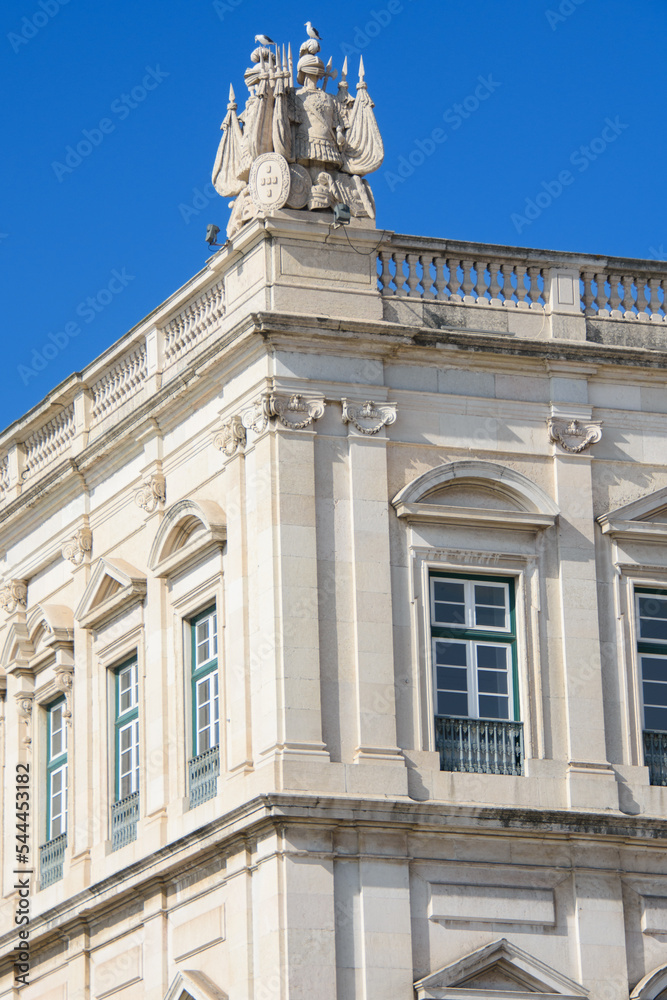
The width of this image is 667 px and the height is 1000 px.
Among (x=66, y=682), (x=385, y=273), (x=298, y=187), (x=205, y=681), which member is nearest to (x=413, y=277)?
(x=385, y=273)

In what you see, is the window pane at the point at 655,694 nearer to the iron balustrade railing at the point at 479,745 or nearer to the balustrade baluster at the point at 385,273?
the iron balustrade railing at the point at 479,745

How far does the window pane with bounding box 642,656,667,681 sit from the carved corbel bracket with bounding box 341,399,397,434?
3.82m

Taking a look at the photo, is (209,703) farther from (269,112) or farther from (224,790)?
(269,112)

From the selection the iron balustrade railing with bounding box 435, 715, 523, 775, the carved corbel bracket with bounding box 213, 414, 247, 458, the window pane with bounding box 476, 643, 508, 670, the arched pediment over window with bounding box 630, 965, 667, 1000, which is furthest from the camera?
the carved corbel bracket with bounding box 213, 414, 247, 458

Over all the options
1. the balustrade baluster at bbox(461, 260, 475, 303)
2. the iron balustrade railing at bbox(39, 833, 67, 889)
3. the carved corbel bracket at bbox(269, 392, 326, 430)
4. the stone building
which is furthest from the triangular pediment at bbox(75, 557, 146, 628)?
the balustrade baluster at bbox(461, 260, 475, 303)

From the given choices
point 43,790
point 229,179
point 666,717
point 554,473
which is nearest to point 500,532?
point 554,473

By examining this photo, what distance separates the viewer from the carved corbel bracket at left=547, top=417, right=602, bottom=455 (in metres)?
28.1

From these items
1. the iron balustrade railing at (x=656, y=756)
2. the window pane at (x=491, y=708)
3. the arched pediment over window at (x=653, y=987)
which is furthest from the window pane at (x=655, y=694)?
the arched pediment over window at (x=653, y=987)

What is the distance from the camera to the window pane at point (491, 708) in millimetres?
27281

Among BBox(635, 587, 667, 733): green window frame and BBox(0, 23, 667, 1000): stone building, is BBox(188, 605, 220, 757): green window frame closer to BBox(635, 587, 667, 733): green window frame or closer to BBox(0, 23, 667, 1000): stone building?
BBox(0, 23, 667, 1000): stone building

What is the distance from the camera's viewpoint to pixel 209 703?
92.4 ft

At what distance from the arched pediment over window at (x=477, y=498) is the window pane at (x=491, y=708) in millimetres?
1864

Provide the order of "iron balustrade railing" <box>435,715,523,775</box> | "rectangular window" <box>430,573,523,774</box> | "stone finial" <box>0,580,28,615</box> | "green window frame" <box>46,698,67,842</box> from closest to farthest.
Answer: "iron balustrade railing" <box>435,715,523,775</box>
"rectangular window" <box>430,573,523,774</box>
"green window frame" <box>46,698,67,842</box>
"stone finial" <box>0,580,28,615</box>

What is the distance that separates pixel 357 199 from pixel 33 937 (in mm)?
9535
